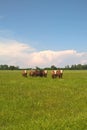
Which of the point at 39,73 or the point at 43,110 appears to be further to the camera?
the point at 39,73

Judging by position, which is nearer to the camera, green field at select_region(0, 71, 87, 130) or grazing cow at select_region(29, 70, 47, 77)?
green field at select_region(0, 71, 87, 130)

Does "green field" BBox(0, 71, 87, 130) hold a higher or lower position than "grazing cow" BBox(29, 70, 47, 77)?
lower

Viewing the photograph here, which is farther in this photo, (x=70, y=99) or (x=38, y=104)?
(x=70, y=99)

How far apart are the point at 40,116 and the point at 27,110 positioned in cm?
156

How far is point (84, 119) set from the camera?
13.2 metres

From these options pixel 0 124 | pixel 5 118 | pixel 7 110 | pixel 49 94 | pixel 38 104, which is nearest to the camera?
pixel 0 124

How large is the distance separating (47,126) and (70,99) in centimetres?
820

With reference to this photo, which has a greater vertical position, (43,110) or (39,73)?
(39,73)

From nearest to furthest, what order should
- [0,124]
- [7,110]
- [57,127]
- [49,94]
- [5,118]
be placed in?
1. [57,127]
2. [0,124]
3. [5,118]
4. [7,110]
5. [49,94]

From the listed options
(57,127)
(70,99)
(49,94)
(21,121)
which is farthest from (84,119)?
(49,94)

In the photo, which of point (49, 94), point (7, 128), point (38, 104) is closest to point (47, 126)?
point (7, 128)

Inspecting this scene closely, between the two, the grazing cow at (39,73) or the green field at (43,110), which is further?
the grazing cow at (39,73)

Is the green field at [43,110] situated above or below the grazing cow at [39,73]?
below

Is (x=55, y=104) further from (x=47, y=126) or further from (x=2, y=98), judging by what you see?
(x=47, y=126)
